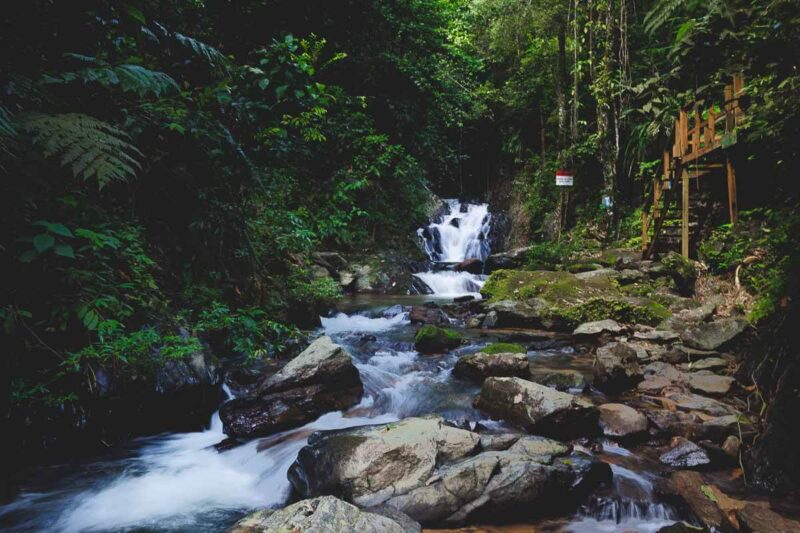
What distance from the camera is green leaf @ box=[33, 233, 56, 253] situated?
2.01 meters

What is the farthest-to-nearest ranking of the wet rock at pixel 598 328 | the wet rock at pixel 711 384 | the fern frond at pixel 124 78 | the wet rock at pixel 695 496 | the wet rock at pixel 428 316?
the wet rock at pixel 428 316
the wet rock at pixel 598 328
the wet rock at pixel 711 384
the wet rock at pixel 695 496
the fern frond at pixel 124 78

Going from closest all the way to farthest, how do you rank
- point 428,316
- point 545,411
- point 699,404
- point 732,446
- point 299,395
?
point 732,446, point 545,411, point 699,404, point 299,395, point 428,316

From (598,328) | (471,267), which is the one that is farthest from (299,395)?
(471,267)

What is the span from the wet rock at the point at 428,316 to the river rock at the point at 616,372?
4257 millimetres

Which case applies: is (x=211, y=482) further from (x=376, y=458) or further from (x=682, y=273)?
(x=682, y=273)

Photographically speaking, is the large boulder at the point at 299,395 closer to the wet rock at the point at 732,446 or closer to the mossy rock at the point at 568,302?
the wet rock at the point at 732,446

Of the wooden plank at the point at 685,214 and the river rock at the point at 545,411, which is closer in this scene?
the river rock at the point at 545,411

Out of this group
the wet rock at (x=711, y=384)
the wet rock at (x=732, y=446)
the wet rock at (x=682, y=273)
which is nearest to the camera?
the wet rock at (x=732, y=446)

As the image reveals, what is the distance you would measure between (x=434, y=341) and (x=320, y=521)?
17.5 feet

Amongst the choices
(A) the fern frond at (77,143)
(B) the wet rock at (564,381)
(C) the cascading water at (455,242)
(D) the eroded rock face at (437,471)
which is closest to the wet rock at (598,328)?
(B) the wet rock at (564,381)

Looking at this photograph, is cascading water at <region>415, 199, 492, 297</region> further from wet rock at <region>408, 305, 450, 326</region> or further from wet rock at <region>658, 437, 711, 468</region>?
wet rock at <region>658, 437, 711, 468</region>

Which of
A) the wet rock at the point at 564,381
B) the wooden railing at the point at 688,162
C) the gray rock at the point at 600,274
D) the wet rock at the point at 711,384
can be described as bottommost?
the wet rock at the point at 564,381

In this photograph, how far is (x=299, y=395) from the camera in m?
5.11

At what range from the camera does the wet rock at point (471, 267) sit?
16.5 meters
